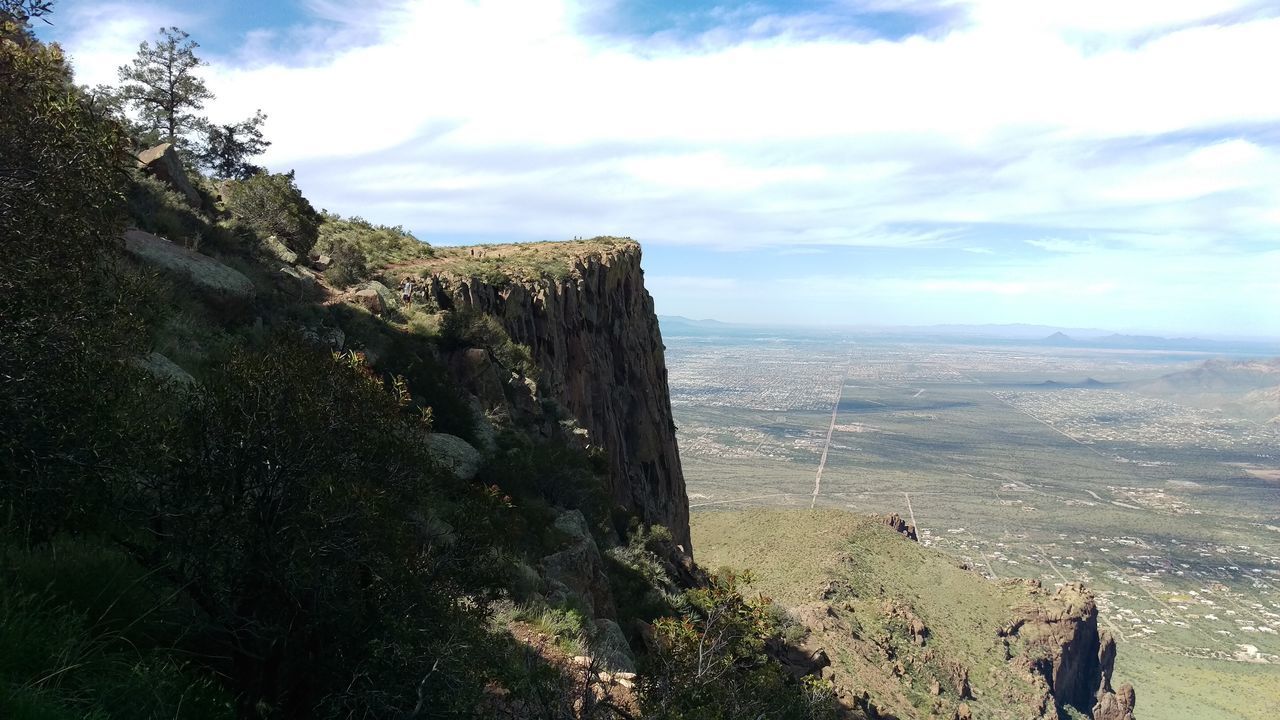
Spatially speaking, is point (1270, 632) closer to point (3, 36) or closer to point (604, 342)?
point (604, 342)

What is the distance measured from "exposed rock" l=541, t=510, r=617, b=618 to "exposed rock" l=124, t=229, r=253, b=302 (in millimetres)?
8554

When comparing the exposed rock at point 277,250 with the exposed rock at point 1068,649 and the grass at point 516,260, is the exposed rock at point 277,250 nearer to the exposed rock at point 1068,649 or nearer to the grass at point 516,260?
the grass at point 516,260

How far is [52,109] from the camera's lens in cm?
559

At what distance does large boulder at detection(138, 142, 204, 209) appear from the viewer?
1862cm

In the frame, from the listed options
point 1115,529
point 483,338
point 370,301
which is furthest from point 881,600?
point 1115,529

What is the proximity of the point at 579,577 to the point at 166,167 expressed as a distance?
15796 mm

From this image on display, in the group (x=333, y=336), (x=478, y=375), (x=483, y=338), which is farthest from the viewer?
(x=483, y=338)

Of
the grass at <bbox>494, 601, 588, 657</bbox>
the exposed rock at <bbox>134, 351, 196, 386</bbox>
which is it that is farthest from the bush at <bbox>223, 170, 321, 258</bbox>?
the grass at <bbox>494, 601, 588, 657</bbox>

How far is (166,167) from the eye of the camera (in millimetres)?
18844

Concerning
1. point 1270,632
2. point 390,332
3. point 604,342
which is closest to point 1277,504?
point 1270,632

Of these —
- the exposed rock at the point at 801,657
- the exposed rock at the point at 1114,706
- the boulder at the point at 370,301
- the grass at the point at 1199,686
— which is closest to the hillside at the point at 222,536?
the boulder at the point at 370,301

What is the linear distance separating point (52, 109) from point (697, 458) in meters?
166

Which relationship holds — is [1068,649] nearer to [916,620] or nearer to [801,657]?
[916,620]

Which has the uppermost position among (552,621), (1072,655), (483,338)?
(483,338)
